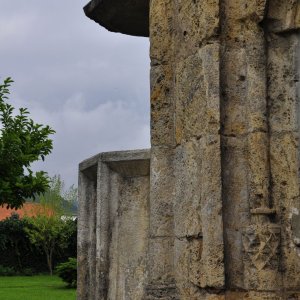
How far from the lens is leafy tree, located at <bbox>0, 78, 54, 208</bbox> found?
11.5m

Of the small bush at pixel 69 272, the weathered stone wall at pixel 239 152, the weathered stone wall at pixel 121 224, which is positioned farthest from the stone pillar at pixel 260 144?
the small bush at pixel 69 272

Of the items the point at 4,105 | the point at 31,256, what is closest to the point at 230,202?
the point at 4,105

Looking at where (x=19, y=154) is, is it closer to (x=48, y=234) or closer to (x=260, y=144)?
(x=260, y=144)

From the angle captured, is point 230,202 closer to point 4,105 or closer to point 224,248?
point 224,248

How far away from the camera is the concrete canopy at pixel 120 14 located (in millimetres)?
5142

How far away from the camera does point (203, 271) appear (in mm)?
3643

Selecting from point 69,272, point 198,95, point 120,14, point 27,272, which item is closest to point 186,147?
point 198,95

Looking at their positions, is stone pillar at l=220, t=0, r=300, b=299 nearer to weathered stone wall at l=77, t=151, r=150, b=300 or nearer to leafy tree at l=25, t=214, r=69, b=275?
weathered stone wall at l=77, t=151, r=150, b=300

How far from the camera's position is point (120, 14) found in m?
5.33

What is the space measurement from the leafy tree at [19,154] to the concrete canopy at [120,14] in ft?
20.4

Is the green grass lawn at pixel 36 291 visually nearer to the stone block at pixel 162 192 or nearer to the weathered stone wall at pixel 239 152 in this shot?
the stone block at pixel 162 192

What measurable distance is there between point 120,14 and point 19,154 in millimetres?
6863

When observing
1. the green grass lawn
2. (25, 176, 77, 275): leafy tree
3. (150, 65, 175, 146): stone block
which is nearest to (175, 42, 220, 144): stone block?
(150, 65, 175, 146): stone block

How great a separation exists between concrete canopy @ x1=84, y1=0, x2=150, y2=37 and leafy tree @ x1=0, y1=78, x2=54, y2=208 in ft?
20.4
